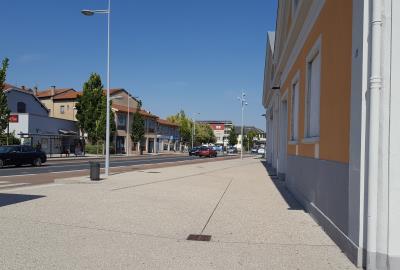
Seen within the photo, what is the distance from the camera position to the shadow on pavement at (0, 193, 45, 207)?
10.7 metres

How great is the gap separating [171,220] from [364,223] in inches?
166

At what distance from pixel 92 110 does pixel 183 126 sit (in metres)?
46.6

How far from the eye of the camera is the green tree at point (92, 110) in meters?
55.5

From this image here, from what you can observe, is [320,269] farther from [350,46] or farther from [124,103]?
[124,103]

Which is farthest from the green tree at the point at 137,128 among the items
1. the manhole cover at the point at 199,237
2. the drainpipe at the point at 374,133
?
the drainpipe at the point at 374,133

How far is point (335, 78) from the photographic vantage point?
7.38 meters

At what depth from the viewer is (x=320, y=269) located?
5434 millimetres

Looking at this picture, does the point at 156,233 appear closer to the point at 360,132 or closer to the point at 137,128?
the point at 360,132

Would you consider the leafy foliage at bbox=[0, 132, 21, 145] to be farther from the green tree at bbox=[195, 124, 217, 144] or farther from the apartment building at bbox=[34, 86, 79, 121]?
the green tree at bbox=[195, 124, 217, 144]

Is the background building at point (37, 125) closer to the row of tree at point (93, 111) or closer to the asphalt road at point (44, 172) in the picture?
the row of tree at point (93, 111)

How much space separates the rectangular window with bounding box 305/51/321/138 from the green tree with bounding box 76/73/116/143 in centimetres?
4618

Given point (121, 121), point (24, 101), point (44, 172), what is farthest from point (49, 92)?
point (44, 172)

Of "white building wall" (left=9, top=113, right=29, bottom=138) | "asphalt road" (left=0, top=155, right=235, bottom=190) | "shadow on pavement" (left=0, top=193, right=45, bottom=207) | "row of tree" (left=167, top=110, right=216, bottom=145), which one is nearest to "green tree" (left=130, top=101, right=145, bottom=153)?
"white building wall" (left=9, top=113, right=29, bottom=138)

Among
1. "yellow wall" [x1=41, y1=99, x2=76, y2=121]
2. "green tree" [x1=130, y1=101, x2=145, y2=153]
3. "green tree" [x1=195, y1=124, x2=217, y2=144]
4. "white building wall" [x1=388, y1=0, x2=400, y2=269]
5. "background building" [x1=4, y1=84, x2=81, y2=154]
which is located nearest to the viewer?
"white building wall" [x1=388, y1=0, x2=400, y2=269]
